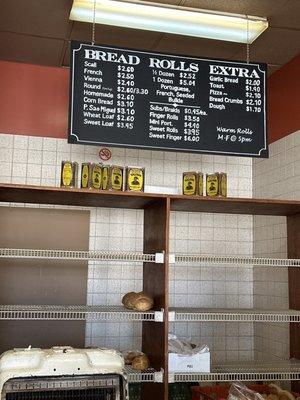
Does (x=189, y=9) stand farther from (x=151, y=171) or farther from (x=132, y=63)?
(x=151, y=171)

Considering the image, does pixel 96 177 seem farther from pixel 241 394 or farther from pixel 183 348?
pixel 241 394

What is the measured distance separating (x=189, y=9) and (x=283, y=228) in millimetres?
1831

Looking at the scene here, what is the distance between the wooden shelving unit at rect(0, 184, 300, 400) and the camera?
2758 millimetres

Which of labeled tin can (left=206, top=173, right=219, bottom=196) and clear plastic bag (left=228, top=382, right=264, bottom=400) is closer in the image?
clear plastic bag (left=228, top=382, right=264, bottom=400)

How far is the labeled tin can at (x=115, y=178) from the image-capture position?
9.64 ft

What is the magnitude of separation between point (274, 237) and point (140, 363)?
179cm

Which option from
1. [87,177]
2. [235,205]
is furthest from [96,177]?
[235,205]

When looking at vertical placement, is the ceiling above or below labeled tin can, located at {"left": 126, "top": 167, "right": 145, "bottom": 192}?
above

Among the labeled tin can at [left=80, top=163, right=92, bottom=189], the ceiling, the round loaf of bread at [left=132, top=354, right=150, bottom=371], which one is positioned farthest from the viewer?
the ceiling

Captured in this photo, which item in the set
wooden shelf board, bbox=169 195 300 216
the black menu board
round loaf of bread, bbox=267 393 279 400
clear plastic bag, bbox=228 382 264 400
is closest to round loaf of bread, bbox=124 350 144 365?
clear plastic bag, bbox=228 382 264 400

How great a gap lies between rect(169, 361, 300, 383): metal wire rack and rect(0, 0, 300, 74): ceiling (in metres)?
2.28

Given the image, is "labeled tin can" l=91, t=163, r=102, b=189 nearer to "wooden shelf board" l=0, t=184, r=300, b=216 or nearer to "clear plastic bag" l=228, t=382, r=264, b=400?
"wooden shelf board" l=0, t=184, r=300, b=216

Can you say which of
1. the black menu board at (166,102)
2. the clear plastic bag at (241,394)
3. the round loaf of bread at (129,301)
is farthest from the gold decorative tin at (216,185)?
the clear plastic bag at (241,394)

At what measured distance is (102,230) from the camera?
425 centimetres
